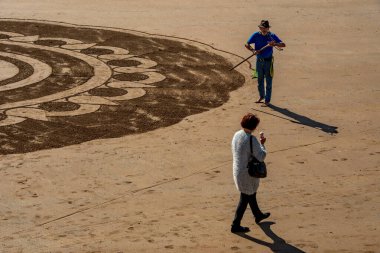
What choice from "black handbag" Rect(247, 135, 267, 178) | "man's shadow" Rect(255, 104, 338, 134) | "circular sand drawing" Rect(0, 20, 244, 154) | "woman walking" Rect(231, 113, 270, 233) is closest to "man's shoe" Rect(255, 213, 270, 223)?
"woman walking" Rect(231, 113, 270, 233)

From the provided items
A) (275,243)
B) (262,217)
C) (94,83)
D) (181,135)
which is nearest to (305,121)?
(181,135)

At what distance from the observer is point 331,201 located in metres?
15.6

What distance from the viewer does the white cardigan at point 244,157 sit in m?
14.2

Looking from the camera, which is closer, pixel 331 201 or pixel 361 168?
pixel 331 201

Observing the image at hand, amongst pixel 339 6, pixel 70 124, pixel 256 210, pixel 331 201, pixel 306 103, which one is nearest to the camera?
pixel 256 210

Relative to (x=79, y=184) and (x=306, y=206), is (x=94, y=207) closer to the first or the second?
(x=79, y=184)

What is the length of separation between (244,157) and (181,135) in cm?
553

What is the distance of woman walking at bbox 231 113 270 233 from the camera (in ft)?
46.5

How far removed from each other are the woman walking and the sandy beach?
373mm

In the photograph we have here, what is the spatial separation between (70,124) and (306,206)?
6.94 m

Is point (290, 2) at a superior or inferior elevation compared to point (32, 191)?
superior

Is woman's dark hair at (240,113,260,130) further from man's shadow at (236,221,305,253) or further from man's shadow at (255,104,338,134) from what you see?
man's shadow at (255,104,338,134)

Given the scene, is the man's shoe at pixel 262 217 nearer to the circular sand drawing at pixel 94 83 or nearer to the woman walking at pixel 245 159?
the woman walking at pixel 245 159

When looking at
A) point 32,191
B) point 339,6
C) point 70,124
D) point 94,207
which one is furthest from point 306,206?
point 339,6
